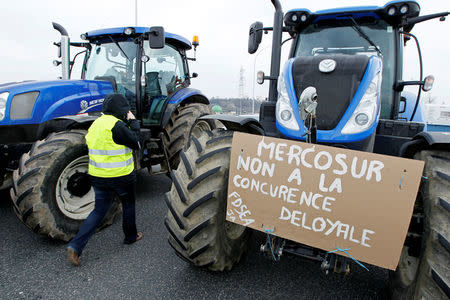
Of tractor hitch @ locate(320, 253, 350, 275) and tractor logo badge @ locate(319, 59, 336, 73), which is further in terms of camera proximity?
tractor logo badge @ locate(319, 59, 336, 73)

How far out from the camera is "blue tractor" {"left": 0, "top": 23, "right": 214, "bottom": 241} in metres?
2.84

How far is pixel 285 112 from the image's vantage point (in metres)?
2.33

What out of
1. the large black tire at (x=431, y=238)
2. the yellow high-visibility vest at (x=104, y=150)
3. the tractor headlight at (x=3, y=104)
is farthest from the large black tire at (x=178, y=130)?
the large black tire at (x=431, y=238)

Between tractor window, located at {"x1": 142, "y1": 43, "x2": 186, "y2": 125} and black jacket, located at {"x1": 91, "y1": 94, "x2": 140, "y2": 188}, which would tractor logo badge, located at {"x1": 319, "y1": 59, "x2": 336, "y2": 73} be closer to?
black jacket, located at {"x1": 91, "y1": 94, "x2": 140, "y2": 188}

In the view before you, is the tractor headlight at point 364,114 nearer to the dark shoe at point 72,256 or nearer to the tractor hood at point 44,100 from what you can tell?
the dark shoe at point 72,256

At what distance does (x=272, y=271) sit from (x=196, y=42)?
4.30 meters

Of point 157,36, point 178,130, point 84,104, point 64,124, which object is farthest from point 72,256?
point 157,36

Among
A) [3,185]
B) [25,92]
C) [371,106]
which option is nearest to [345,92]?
[371,106]

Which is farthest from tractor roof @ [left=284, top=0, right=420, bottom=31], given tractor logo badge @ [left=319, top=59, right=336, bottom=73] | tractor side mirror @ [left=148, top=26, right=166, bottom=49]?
tractor side mirror @ [left=148, top=26, right=166, bottom=49]

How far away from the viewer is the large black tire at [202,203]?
203 cm

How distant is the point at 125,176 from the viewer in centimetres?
284

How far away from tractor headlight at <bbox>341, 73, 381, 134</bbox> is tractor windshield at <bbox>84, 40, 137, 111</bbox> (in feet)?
11.3

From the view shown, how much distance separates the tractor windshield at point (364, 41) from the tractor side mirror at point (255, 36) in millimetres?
654

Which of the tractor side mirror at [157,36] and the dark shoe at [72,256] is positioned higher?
the tractor side mirror at [157,36]
